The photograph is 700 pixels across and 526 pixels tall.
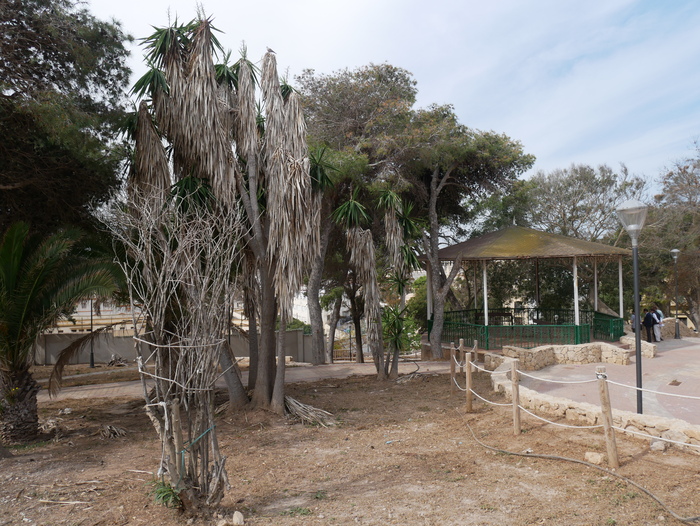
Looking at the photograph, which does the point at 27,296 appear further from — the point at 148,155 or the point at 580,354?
the point at 580,354

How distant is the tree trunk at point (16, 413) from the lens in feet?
24.7

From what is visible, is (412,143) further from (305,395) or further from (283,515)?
(283,515)

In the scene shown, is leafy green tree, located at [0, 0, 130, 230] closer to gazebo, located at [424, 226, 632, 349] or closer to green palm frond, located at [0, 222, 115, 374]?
green palm frond, located at [0, 222, 115, 374]

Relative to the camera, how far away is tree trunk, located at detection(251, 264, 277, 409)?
29.0 ft

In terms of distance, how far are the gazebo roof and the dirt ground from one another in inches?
318

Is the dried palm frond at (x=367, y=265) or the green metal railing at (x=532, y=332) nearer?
the dried palm frond at (x=367, y=265)

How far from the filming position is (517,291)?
27.5 meters

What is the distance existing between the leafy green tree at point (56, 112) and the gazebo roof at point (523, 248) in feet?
34.1

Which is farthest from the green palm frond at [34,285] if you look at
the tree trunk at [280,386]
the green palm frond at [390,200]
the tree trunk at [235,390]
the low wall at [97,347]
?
the low wall at [97,347]

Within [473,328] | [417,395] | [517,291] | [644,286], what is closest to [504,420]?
[417,395]

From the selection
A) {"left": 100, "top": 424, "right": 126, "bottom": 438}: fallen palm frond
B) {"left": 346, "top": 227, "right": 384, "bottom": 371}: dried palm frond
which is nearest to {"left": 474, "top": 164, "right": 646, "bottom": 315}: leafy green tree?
{"left": 346, "top": 227, "right": 384, "bottom": 371}: dried palm frond

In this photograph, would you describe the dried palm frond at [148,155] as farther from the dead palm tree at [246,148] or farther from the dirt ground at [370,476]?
the dirt ground at [370,476]

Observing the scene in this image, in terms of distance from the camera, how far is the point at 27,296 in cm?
736

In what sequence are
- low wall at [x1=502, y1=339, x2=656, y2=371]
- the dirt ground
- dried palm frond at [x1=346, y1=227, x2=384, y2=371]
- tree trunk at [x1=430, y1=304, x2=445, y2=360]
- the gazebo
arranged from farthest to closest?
tree trunk at [x1=430, y1=304, x2=445, y2=360]
the gazebo
low wall at [x1=502, y1=339, x2=656, y2=371]
dried palm frond at [x1=346, y1=227, x2=384, y2=371]
the dirt ground
